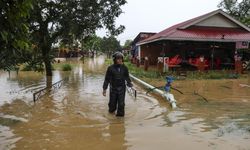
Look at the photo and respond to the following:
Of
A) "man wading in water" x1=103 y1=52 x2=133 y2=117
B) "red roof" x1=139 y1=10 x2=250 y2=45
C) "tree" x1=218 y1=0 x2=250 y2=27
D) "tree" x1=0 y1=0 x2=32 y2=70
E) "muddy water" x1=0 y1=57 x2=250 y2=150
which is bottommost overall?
"muddy water" x1=0 y1=57 x2=250 y2=150

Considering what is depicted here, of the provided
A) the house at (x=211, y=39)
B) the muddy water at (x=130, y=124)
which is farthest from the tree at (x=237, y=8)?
the muddy water at (x=130, y=124)

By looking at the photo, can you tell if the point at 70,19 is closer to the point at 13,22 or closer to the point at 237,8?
the point at 13,22

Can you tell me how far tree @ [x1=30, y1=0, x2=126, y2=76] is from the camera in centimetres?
2125

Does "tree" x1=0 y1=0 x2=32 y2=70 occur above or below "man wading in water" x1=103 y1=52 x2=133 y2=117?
above

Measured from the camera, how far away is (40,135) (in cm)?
746

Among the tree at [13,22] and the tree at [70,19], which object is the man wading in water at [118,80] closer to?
the tree at [13,22]

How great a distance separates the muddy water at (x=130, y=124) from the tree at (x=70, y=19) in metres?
8.94

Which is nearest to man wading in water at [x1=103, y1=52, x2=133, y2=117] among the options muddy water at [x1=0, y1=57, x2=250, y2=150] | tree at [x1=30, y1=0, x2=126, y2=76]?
muddy water at [x1=0, y1=57, x2=250, y2=150]

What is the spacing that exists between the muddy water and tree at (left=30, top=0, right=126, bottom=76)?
8.94m

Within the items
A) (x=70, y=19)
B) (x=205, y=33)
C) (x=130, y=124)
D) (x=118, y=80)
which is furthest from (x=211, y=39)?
(x=130, y=124)

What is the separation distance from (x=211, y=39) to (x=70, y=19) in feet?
32.6

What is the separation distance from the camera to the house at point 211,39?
84.5 ft

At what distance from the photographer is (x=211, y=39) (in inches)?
982

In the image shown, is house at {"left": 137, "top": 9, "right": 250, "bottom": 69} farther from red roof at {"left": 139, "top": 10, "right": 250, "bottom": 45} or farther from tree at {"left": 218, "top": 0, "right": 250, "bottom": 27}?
tree at {"left": 218, "top": 0, "right": 250, "bottom": 27}
